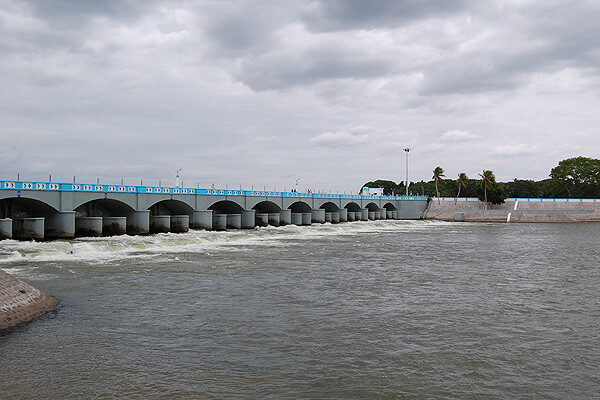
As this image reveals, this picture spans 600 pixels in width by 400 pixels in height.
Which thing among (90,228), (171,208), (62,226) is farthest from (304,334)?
(171,208)

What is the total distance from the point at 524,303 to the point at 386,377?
29.5 feet

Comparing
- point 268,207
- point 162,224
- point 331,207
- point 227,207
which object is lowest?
point 162,224

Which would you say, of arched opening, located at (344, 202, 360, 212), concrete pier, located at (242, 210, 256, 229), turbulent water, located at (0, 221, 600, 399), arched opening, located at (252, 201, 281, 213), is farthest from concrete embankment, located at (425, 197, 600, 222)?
turbulent water, located at (0, 221, 600, 399)

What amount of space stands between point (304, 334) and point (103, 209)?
3989cm

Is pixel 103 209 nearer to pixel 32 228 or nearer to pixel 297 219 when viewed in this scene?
pixel 32 228

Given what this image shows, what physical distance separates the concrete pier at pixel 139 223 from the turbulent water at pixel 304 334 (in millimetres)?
18596

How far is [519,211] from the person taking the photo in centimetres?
9300

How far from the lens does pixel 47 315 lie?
44.5 feet

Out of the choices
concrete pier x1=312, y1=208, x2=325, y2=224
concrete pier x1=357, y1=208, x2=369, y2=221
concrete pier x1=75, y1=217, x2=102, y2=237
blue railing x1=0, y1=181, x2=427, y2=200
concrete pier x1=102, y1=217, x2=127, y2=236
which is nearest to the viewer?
blue railing x1=0, y1=181, x2=427, y2=200

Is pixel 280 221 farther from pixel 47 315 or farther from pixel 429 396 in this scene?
pixel 429 396

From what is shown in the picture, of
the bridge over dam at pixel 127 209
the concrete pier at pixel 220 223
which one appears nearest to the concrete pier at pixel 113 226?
the bridge over dam at pixel 127 209

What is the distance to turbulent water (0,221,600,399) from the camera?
8922 millimetres

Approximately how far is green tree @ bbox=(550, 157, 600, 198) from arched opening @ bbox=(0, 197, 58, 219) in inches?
4681

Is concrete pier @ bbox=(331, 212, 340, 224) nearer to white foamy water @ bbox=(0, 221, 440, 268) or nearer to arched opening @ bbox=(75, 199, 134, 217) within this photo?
white foamy water @ bbox=(0, 221, 440, 268)
